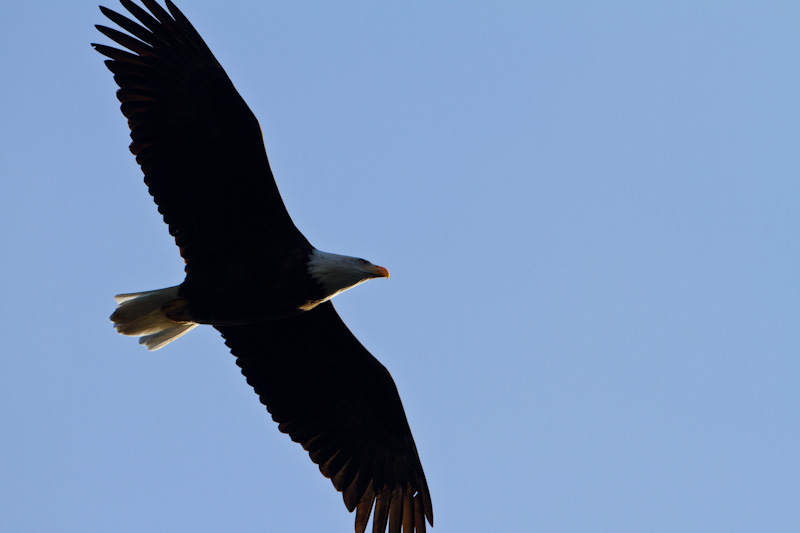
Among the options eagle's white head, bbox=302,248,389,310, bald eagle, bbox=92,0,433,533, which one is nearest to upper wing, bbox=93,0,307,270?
bald eagle, bbox=92,0,433,533

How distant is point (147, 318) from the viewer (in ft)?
28.5

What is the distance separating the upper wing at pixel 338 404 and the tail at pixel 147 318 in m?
0.55

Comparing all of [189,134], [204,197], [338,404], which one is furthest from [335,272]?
[338,404]

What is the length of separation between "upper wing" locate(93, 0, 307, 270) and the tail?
22.6 inches

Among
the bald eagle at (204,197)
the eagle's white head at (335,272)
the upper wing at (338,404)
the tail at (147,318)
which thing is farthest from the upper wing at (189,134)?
the upper wing at (338,404)

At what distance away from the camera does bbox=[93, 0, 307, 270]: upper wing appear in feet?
26.6

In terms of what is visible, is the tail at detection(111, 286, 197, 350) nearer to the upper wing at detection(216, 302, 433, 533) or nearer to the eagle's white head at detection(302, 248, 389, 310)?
the upper wing at detection(216, 302, 433, 533)

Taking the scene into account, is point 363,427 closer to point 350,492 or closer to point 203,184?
point 350,492

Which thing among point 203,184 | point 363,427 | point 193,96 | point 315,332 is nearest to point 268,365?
point 315,332

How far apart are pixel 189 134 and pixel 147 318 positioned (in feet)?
5.61

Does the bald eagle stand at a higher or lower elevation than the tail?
higher

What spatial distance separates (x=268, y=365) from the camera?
30.2ft

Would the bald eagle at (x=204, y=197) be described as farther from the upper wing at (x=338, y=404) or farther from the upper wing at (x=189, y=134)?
the upper wing at (x=338, y=404)

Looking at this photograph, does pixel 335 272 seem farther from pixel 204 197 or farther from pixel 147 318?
pixel 147 318
